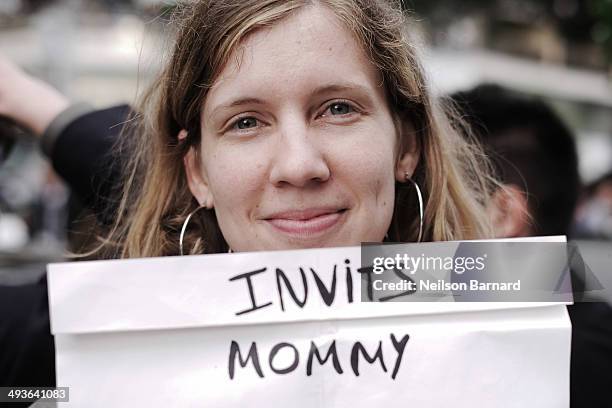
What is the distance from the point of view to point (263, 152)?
1362 millimetres

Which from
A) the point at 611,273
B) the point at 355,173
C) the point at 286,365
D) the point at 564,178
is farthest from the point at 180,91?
the point at 564,178

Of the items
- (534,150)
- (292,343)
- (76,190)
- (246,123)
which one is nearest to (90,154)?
(76,190)

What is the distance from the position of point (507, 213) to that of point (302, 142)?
1189 mm

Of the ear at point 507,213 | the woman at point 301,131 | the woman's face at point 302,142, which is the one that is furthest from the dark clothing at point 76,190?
the ear at point 507,213

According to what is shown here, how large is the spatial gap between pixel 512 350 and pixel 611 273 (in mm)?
284

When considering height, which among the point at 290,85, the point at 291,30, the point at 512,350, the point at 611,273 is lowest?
the point at 512,350

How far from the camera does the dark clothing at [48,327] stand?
1.47 m

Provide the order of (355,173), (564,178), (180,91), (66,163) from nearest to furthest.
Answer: (355,173) < (180,91) < (66,163) < (564,178)

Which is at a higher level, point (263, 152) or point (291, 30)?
point (291, 30)

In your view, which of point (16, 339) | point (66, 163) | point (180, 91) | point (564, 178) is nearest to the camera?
point (180, 91)

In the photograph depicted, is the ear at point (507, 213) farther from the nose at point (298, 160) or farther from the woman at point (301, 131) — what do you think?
the nose at point (298, 160)

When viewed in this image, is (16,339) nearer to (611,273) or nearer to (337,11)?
(337,11)

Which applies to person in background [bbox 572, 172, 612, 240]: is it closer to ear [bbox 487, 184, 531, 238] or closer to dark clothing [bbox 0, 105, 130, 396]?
ear [bbox 487, 184, 531, 238]

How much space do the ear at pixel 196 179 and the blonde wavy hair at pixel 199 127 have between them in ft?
0.07
